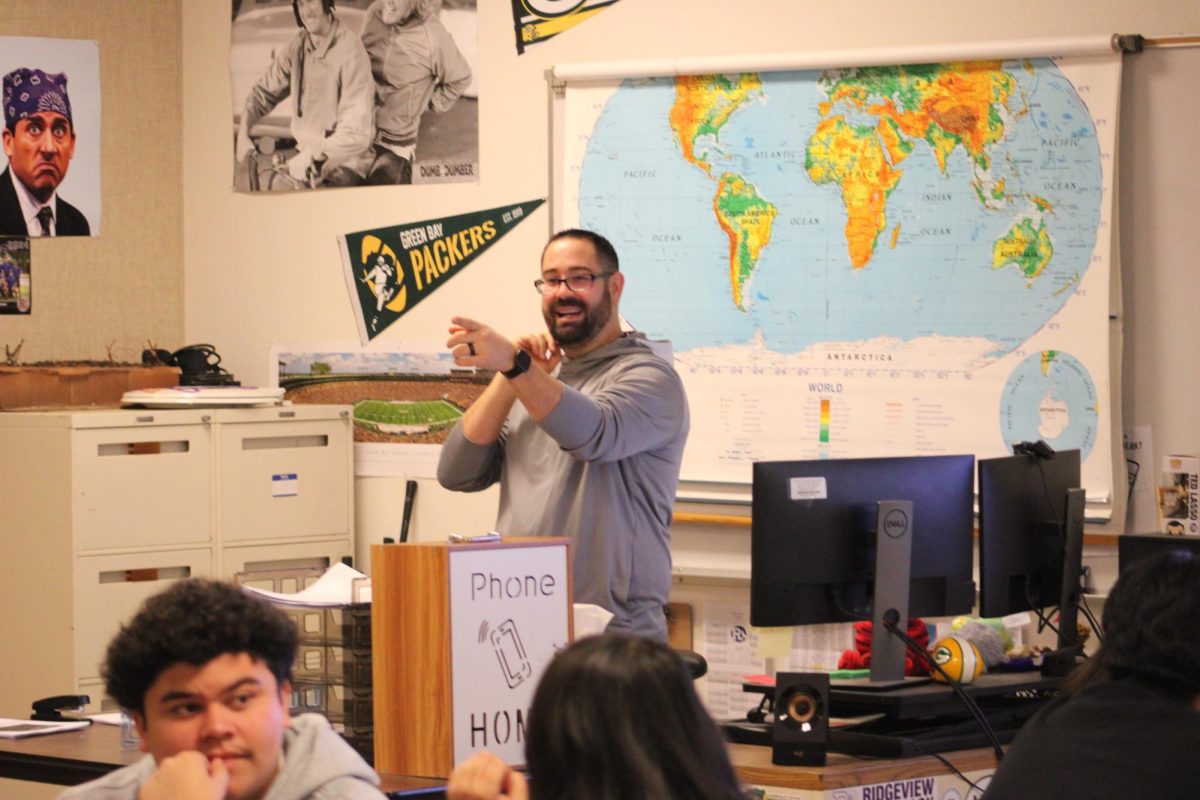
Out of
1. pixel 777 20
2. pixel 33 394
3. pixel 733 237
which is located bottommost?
pixel 33 394

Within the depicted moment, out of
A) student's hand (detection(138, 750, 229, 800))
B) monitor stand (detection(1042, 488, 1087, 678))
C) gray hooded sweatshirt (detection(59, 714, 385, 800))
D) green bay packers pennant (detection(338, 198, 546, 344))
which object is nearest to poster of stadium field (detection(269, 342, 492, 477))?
green bay packers pennant (detection(338, 198, 546, 344))

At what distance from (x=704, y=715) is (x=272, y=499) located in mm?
3634

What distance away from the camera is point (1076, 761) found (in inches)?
81.4

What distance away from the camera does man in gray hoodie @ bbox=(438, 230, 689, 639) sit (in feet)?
10.0

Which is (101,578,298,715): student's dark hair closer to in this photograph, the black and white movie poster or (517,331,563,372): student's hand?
(517,331,563,372): student's hand

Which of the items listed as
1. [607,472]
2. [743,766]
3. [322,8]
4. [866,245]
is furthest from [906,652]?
[322,8]

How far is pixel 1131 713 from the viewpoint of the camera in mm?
2119

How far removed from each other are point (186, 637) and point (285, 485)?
3.04m

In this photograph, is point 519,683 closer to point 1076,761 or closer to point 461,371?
point 1076,761

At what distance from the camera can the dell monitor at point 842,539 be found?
2922 mm

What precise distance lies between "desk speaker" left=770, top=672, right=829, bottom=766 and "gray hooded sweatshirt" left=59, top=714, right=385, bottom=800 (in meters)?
0.93

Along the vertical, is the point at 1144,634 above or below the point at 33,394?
below

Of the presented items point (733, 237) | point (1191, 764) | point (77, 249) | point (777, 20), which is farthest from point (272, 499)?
point (1191, 764)

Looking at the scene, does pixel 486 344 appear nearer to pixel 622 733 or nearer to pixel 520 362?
pixel 520 362
